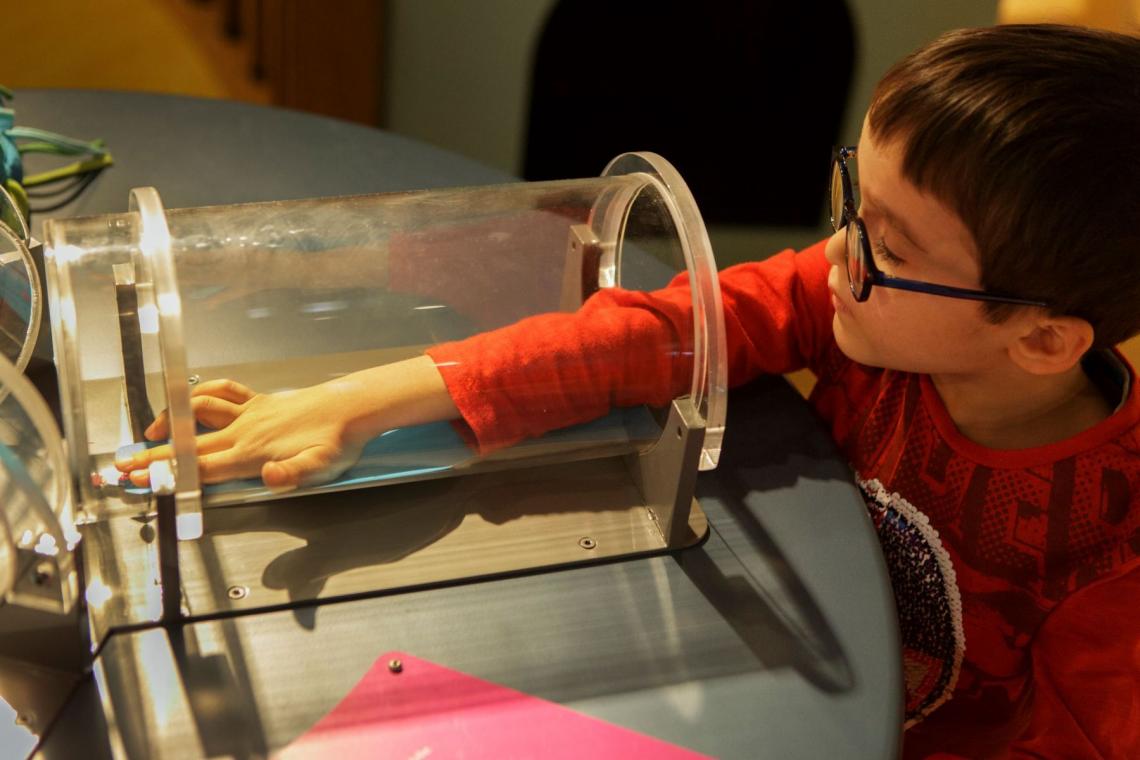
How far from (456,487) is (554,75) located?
1.40 meters

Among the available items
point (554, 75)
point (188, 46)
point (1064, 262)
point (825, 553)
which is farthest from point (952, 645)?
point (188, 46)

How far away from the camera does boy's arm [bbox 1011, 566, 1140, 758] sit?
2.81ft

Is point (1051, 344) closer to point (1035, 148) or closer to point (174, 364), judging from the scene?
point (1035, 148)

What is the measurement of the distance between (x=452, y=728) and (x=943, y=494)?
492 millimetres

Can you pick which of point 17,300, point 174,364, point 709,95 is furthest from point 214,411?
point 709,95

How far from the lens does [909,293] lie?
0.90 metres

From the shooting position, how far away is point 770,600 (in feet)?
2.69

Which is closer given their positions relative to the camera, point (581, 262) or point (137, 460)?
point (137, 460)

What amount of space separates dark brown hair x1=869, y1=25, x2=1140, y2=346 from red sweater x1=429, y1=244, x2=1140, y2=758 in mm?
166

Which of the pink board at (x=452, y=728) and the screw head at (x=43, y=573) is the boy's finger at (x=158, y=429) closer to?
the screw head at (x=43, y=573)

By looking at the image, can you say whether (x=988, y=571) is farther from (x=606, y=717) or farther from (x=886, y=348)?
(x=606, y=717)

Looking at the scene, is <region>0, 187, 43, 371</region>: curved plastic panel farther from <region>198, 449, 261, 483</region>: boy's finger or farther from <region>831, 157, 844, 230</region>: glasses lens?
<region>831, 157, 844, 230</region>: glasses lens

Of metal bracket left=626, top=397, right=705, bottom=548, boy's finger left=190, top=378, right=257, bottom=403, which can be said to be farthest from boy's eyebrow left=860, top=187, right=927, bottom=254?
boy's finger left=190, top=378, right=257, bottom=403

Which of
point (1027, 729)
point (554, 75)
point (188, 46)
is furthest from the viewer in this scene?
point (188, 46)
